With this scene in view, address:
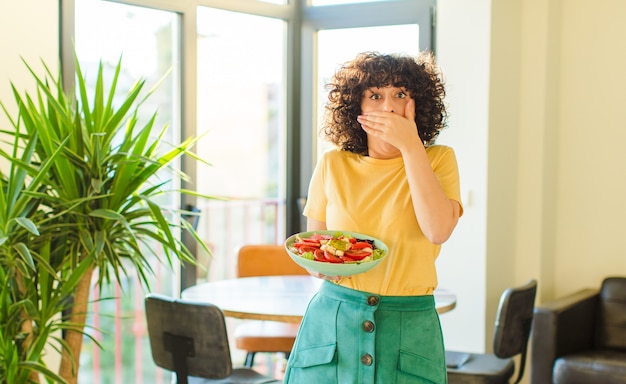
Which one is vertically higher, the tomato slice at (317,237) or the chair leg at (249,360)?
the tomato slice at (317,237)

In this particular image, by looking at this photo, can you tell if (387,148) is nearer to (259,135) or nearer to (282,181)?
(282,181)

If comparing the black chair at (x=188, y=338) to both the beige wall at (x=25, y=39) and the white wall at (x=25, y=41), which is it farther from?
the beige wall at (x=25, y=39)

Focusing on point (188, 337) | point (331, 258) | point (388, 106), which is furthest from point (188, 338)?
point (388, 106)

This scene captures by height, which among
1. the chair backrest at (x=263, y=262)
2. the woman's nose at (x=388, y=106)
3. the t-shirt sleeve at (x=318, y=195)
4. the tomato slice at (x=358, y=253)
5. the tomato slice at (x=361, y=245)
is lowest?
the chair backrest at (x=263, y=262)

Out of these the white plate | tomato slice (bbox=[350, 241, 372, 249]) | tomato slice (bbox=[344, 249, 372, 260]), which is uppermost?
tomato slice (bbox=[350, 241, 372, 249])

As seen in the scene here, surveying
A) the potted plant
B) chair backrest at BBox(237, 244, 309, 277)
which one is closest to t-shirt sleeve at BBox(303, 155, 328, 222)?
the potted plant

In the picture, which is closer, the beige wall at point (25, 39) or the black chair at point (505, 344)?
the beige wall at point (25, 39)

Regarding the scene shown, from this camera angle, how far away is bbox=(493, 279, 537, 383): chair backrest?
118 inches

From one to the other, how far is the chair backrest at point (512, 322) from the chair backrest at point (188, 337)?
3.57 feet

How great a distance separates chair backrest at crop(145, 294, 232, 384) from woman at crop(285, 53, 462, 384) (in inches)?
37.1

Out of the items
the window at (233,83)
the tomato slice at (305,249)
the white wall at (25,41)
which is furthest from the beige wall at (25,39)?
the tomato slice at (305,249)

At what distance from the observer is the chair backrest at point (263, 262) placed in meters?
3.73

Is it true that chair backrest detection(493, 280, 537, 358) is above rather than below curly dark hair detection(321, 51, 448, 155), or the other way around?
below

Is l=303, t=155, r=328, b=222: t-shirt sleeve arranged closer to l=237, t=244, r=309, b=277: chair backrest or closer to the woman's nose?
the woman's nose
